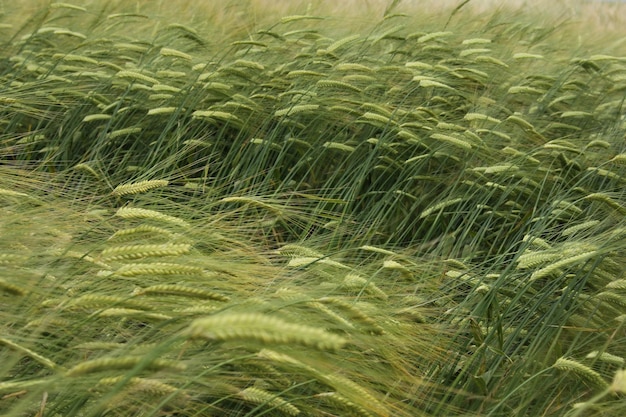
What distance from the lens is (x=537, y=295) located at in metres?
2.01

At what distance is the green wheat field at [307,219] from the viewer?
133 cm

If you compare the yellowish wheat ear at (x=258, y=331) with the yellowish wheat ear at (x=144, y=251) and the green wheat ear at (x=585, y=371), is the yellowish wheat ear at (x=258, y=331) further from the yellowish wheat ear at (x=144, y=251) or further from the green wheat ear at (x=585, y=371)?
the green wheat ear at (x=585, y=371)

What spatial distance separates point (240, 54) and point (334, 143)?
769 millimetres

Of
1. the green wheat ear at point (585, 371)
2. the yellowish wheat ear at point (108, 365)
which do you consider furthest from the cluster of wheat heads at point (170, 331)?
the green wheat ear at point (585, 371)

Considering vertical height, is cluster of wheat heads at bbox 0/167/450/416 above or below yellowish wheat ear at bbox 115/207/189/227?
below

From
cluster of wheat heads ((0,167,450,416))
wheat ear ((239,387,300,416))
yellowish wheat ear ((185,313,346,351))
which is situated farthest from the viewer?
wheat ear ((239,387,300,416))

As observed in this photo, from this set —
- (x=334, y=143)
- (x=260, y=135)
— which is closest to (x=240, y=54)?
(x=260, y=135)

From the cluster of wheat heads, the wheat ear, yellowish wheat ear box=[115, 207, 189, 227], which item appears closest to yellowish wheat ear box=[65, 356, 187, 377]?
the cluster of wheat heads

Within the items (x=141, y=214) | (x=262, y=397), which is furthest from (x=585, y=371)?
(x=141, y=214)

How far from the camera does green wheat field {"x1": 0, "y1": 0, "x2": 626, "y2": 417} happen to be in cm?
133

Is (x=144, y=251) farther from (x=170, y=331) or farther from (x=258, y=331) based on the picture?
(x=258, y=331)

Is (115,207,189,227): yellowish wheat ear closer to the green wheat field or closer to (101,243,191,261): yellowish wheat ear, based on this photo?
the green wheat field

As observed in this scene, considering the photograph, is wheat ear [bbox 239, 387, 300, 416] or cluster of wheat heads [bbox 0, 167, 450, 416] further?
wheat ear [bbox 239, 387, 300, 416]

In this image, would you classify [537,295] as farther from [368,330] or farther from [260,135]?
[260,135]
